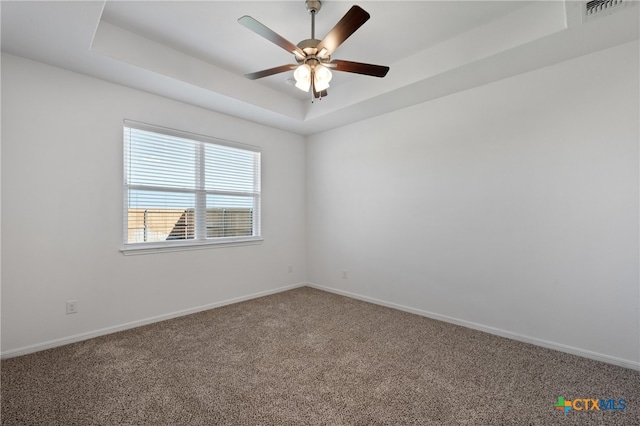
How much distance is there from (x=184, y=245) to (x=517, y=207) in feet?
11.8

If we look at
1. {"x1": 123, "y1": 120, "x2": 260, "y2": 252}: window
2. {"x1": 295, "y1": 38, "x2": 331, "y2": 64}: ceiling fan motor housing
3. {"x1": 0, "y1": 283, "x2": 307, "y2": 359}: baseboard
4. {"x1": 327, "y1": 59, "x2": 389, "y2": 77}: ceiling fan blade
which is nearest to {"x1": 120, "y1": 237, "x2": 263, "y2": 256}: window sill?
{"x1": 123, "y1": 120, "x2": 260, "y2": 252}: window

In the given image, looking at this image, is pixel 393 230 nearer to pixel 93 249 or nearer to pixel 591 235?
pixel 591 235

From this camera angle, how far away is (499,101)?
9.55 feet

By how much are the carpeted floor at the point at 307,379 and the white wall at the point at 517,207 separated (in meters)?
0.41

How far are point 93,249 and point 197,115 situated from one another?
1.86 m

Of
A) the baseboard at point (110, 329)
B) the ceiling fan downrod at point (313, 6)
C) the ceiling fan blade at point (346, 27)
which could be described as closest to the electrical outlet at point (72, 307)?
the baseboard at point (110, 329)

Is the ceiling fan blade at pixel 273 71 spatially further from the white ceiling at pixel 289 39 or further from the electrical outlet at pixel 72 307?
the electrical outlet at pixel 72 307

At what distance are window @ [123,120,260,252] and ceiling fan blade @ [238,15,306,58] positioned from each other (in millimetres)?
1985

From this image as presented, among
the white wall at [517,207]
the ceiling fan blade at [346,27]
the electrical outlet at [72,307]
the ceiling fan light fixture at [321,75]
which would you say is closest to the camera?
the ceiling fan blade at [346,27]

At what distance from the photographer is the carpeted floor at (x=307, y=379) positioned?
175cm

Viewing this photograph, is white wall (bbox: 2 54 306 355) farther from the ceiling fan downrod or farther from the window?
the ceiling fan downrod

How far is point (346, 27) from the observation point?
1885mm

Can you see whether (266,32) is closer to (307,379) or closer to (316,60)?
(316,60)

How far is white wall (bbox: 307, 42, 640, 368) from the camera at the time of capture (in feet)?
7.71
